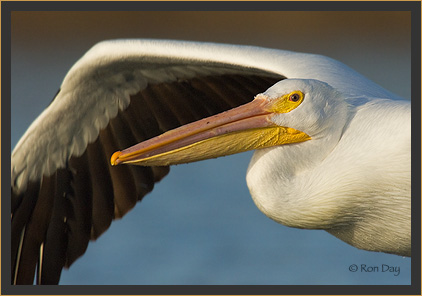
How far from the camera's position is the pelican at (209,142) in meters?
4.77

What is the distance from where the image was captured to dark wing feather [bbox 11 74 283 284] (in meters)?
6.85

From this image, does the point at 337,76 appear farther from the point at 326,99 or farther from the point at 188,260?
the point at 188,260

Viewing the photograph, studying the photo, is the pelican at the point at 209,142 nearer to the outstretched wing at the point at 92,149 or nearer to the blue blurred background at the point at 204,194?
the outstretched wing at the point at 92,149

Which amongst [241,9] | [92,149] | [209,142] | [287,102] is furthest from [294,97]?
[92,149]

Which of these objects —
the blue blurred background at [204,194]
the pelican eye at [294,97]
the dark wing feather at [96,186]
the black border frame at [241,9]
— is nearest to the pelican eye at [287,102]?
the pelican eye at [294,97]

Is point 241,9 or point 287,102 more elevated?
point 241,9

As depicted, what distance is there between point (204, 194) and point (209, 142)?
8.80 meters

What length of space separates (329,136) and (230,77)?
207 cm

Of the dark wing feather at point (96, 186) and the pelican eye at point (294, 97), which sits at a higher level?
the pelican eye at point (294, 97)

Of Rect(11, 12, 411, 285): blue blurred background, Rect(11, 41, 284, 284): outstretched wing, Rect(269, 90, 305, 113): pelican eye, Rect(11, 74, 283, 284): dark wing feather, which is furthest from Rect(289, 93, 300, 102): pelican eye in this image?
Rect(11, 12, 411, 285): blue blurred background

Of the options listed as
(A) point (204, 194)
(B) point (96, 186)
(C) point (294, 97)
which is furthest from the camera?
(A) point (204, 194)

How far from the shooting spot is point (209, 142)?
16.3ft

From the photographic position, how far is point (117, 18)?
13219 mm

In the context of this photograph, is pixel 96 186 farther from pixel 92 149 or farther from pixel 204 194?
pixel 204 194
